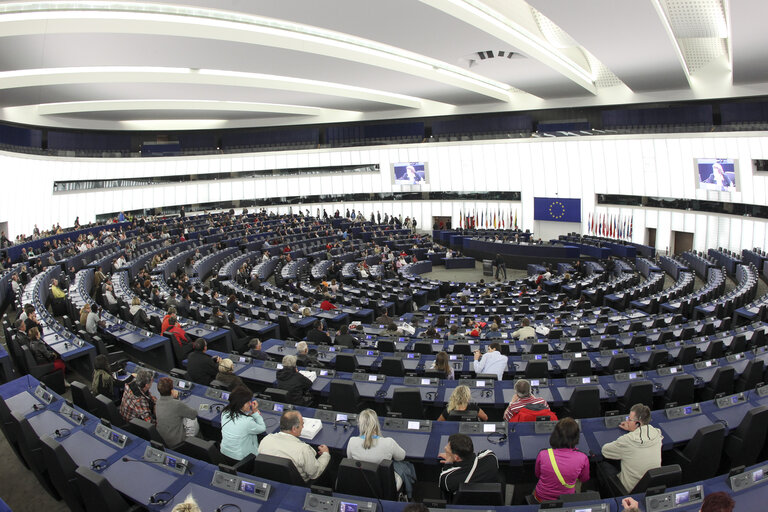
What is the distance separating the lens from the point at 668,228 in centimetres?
2811

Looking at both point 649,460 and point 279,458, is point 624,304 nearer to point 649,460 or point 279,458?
point 649,460

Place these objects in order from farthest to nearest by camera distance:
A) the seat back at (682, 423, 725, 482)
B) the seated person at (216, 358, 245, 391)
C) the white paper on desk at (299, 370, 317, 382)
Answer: the white paper on desk at (299, 370, 317, 382) → the seated person at (216, 358, 245, 391) → the seat back at (682, 423, 725, 482)

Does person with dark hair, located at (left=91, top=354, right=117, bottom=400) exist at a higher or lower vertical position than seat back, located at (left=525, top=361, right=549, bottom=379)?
higher

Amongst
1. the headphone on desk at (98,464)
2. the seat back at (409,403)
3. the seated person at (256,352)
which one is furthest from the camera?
the seated person at (256,352)

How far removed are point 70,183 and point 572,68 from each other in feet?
98.1

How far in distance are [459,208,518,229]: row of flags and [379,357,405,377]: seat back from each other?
2864cm

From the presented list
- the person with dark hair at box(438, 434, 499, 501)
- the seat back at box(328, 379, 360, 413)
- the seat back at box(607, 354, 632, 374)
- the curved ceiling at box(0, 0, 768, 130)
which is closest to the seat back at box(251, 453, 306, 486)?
the person with dark hair at box(438, 434, 499, 501)

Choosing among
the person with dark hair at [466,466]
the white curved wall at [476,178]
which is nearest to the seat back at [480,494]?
the person with dark hair at [466,466]

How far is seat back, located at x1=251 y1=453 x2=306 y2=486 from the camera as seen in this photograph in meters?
4.47

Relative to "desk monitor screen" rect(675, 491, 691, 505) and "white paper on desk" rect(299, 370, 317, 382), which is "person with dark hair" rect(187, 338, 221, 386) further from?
"desk monitor screen" rect(675, 491, 691, 505)

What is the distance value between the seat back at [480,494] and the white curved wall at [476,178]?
24582mm

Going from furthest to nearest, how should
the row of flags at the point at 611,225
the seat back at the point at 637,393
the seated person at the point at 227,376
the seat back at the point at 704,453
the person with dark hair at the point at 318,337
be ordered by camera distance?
the row of flags at the point at 611,225, the person with dark hair at the point at 318,337, the seated person at the point at 227,376, the seat back at the point at 637,393, the seat back at the point at 704,453

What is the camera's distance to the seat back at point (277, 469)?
4.47m

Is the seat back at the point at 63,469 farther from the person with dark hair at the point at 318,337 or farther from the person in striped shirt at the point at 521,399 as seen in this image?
the person with dark hair at the point at 318,337
